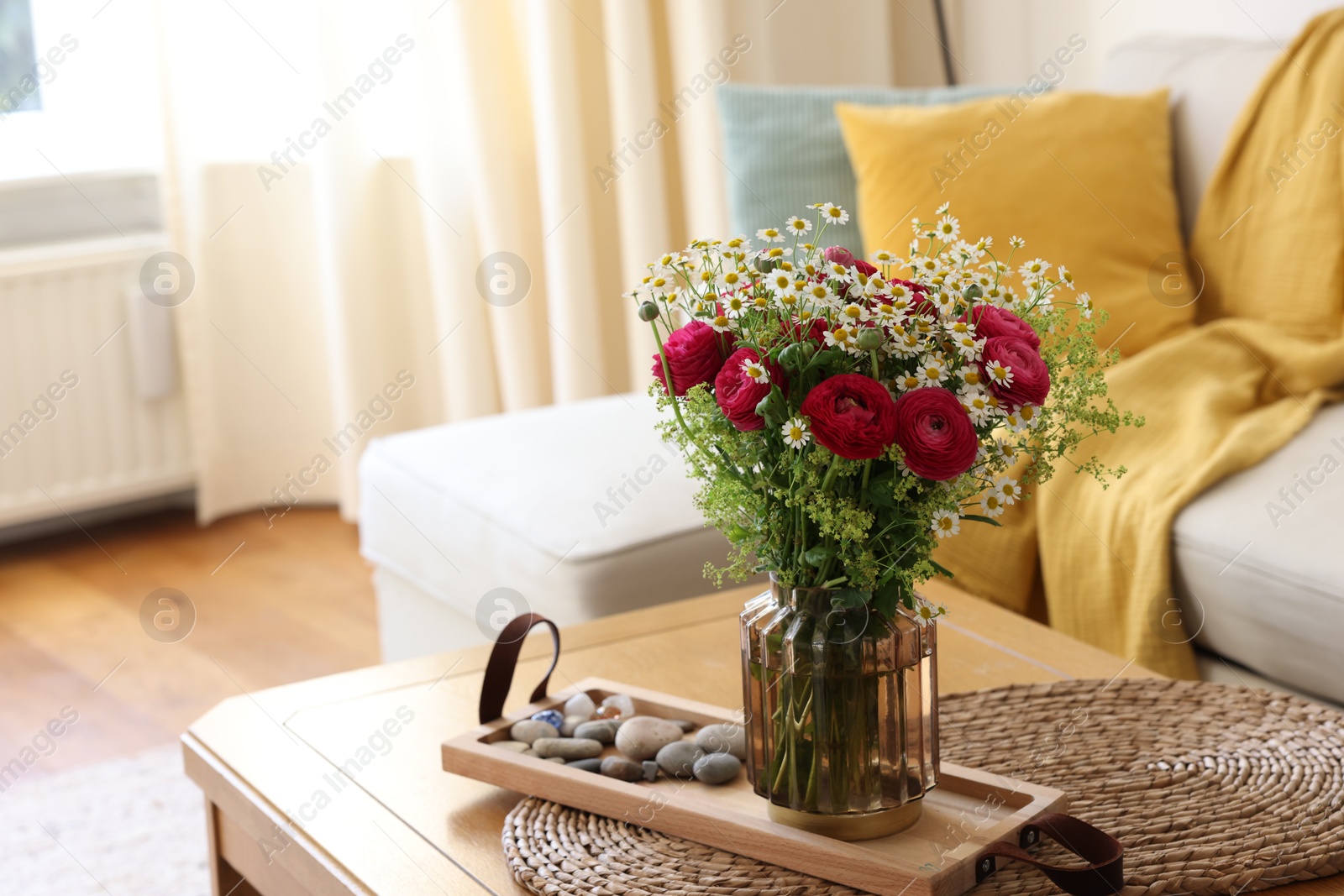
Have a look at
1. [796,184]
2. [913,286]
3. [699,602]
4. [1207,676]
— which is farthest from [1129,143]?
[913,286]

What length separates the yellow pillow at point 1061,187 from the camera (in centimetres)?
186

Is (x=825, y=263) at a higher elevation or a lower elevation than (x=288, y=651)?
higher

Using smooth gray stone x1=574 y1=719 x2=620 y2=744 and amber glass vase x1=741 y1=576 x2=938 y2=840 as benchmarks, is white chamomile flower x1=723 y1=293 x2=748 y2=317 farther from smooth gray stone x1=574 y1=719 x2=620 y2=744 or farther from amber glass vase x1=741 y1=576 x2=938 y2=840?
smooth gray stone x1=574 y1=719 x2=620 y2=744

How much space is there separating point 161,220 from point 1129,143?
2.01m

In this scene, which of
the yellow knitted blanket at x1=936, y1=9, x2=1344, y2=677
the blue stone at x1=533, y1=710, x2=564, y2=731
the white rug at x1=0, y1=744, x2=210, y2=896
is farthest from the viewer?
the white rug at x1=0, y1=744, x2=210, y2=896

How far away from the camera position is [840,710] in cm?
79

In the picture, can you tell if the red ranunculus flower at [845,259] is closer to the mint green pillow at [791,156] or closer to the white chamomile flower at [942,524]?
the white chamomile flower at [942,524]

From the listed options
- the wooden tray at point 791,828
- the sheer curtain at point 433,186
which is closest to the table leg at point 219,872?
the wooden tray at point 791,828

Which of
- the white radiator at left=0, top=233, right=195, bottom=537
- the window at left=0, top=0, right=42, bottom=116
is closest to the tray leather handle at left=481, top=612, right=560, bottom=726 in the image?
the white radiator at left=0, top=233, right=195, bottom=537

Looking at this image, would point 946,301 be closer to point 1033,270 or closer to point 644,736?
point 1033,270

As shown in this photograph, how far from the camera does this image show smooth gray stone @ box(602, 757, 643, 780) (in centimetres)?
93

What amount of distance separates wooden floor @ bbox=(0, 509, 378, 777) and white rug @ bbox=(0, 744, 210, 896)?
0.30ft

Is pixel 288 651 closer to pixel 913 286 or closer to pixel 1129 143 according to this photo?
pixel 1129 143

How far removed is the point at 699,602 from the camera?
1.35 meters
